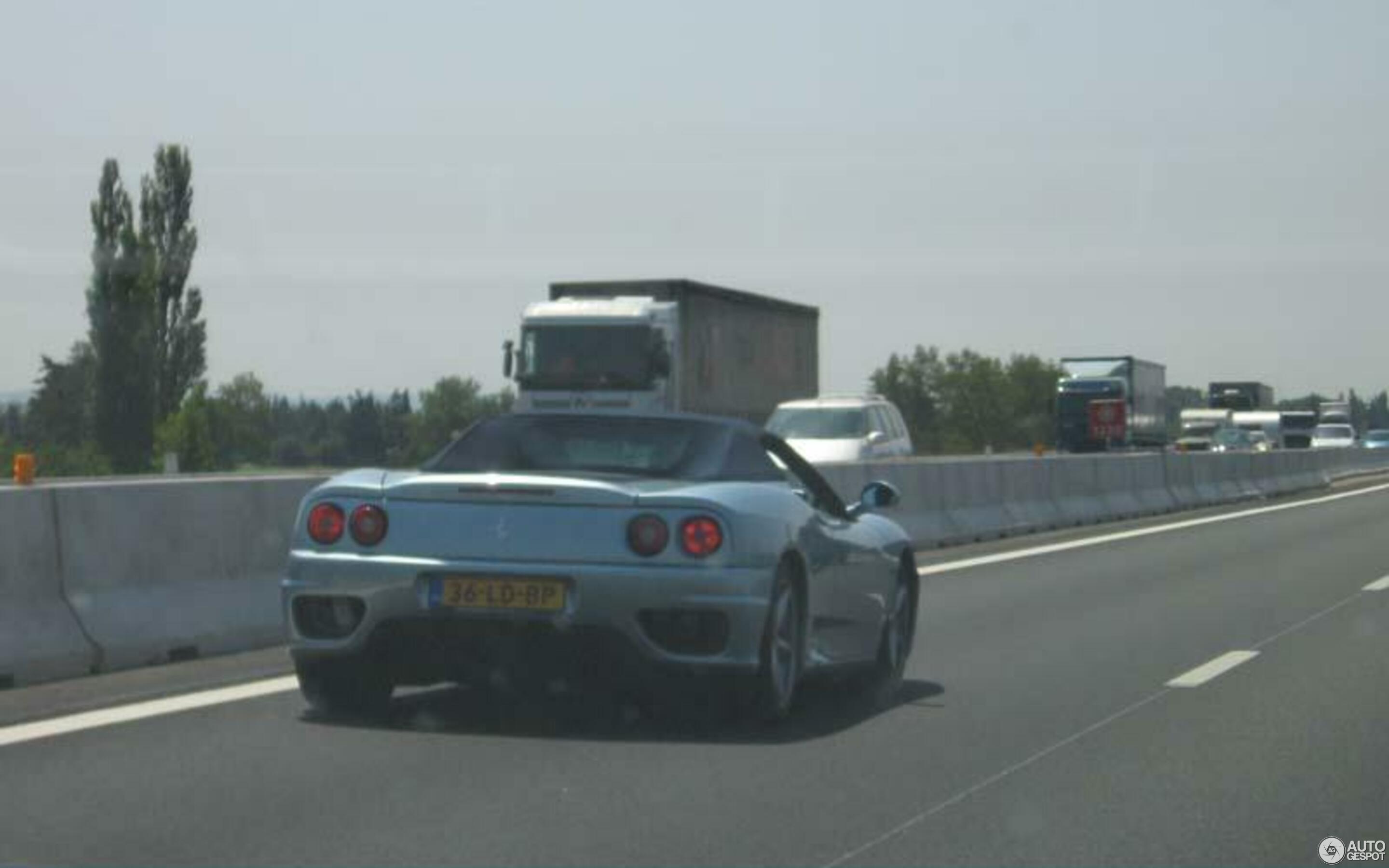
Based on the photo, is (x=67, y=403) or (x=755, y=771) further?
(x=67, y=403)

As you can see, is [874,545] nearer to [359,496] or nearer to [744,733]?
[744,733]

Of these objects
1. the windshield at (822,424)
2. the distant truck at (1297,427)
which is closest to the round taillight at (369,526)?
the windshield at (822,424)

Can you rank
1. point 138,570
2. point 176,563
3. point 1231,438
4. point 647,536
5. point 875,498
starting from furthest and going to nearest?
point 1231,438 → point 176,563 → point 138,570 → point 875,498 → point 647,536

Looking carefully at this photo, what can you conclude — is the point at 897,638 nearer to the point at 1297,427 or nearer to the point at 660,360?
the point at 660,360

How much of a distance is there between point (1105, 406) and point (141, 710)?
190ft

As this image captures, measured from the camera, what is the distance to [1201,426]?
296 feet

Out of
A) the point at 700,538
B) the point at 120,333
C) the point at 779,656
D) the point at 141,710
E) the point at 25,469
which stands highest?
the point at 120,333

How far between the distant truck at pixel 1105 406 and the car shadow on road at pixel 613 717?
55957 millimetres

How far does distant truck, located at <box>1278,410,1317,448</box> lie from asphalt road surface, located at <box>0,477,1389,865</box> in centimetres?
9479

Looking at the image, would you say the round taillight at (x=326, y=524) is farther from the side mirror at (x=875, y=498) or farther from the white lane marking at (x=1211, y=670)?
the white lane marking at (x=1211, y=670)

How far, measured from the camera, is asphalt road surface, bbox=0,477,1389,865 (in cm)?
662

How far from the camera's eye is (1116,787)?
780 cm

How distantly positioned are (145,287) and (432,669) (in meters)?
60.8
